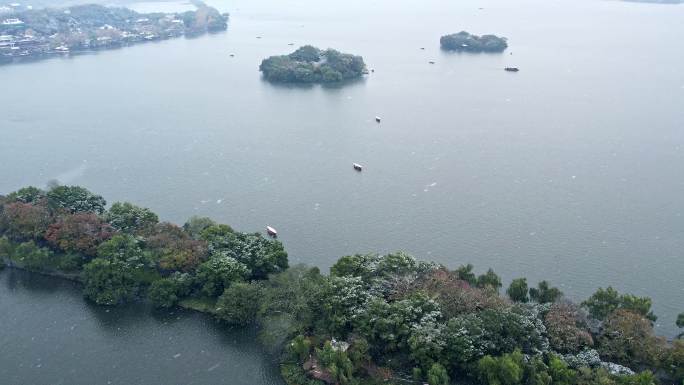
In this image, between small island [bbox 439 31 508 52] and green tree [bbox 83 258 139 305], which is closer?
green tree [bbox 83 258 139 305]

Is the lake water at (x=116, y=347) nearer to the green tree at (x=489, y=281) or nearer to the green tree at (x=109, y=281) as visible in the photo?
the green tree at (x=109, y=281)

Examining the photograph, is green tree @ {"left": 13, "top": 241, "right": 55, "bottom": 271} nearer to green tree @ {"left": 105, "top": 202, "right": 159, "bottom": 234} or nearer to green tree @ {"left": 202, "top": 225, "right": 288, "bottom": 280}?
green tree @ {"left": 105, "top": 202, "right": 159, "bottom": 234}

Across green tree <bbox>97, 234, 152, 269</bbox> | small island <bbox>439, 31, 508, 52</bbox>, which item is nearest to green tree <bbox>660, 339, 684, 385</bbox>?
green tree <bbox>97, 234, 152, 269</bbox>

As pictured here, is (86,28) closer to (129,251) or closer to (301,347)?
(129,251)

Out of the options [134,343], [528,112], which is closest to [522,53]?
[528,112]

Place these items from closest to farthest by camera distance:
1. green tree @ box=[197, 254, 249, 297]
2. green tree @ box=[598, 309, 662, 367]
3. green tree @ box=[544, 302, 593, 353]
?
green tree @ box=[598, 309, 662, 367] → green tree @ box=[544, 302, 593, 353] → green tree @ box=[197, 254, 249, 297]

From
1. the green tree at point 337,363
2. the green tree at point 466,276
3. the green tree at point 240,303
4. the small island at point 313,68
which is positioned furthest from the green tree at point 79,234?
the small island at point 313,68

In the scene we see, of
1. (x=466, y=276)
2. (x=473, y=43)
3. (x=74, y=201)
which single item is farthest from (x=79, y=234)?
(x=473, y=43)

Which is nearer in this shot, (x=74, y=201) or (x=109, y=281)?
(x=109, y=281)
